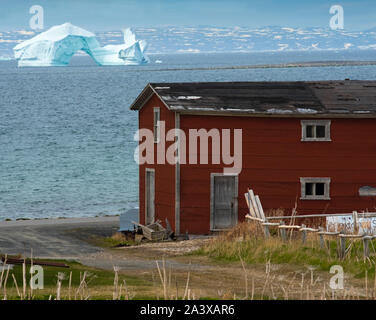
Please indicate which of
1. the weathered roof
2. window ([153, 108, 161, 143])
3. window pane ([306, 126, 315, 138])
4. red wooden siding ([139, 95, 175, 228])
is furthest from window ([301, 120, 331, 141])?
window ([153, 108, 161, 143])

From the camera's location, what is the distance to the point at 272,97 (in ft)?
100

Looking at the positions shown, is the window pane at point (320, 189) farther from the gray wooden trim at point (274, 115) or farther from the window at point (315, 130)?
the gray wooden trim at point (274, 115)

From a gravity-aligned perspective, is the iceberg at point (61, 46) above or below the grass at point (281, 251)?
above

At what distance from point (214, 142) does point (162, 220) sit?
318 centimetres

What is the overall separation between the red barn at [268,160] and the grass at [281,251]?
136 inches

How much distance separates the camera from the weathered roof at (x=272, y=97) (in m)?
29.4

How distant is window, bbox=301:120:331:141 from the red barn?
0.03 metres

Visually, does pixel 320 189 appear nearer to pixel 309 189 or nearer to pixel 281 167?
pixel 309 189

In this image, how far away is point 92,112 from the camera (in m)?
116

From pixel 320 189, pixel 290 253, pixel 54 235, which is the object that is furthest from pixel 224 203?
pixel 290 253

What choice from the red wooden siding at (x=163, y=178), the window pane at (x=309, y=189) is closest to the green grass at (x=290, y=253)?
the red wooden siding at (x=163, y=178)

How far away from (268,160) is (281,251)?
7.78 m

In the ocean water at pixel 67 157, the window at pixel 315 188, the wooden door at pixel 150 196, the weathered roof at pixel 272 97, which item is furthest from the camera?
the ocean water at pixel 67 157
